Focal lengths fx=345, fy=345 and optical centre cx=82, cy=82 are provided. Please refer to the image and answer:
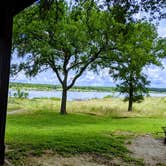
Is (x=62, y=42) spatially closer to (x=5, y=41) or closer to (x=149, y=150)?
(x=149, y=150)

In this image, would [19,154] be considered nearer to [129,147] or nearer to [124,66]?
[129,147]

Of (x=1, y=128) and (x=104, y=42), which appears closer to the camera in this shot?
(x=1, y=128)

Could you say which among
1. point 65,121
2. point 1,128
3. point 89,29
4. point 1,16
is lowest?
point 65,121

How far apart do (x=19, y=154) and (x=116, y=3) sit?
4334mm

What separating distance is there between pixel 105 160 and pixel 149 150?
260cm

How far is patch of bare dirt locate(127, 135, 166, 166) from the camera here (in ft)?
28.4

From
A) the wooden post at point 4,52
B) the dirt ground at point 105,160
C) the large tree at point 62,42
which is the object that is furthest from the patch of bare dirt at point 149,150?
the large tree at point 62,42

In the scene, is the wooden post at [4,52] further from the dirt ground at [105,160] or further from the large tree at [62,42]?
the large tree at [62,42]

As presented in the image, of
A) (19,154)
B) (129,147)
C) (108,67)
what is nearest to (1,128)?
(19,154)

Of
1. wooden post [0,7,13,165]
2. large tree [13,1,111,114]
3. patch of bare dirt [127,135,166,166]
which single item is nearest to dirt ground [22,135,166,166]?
patch of bare dirt [127,135,166,166]

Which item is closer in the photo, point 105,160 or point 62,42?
point 105,160

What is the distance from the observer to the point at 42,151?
8047mm

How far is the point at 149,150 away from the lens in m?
10.1

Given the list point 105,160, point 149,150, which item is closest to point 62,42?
point 149,150
